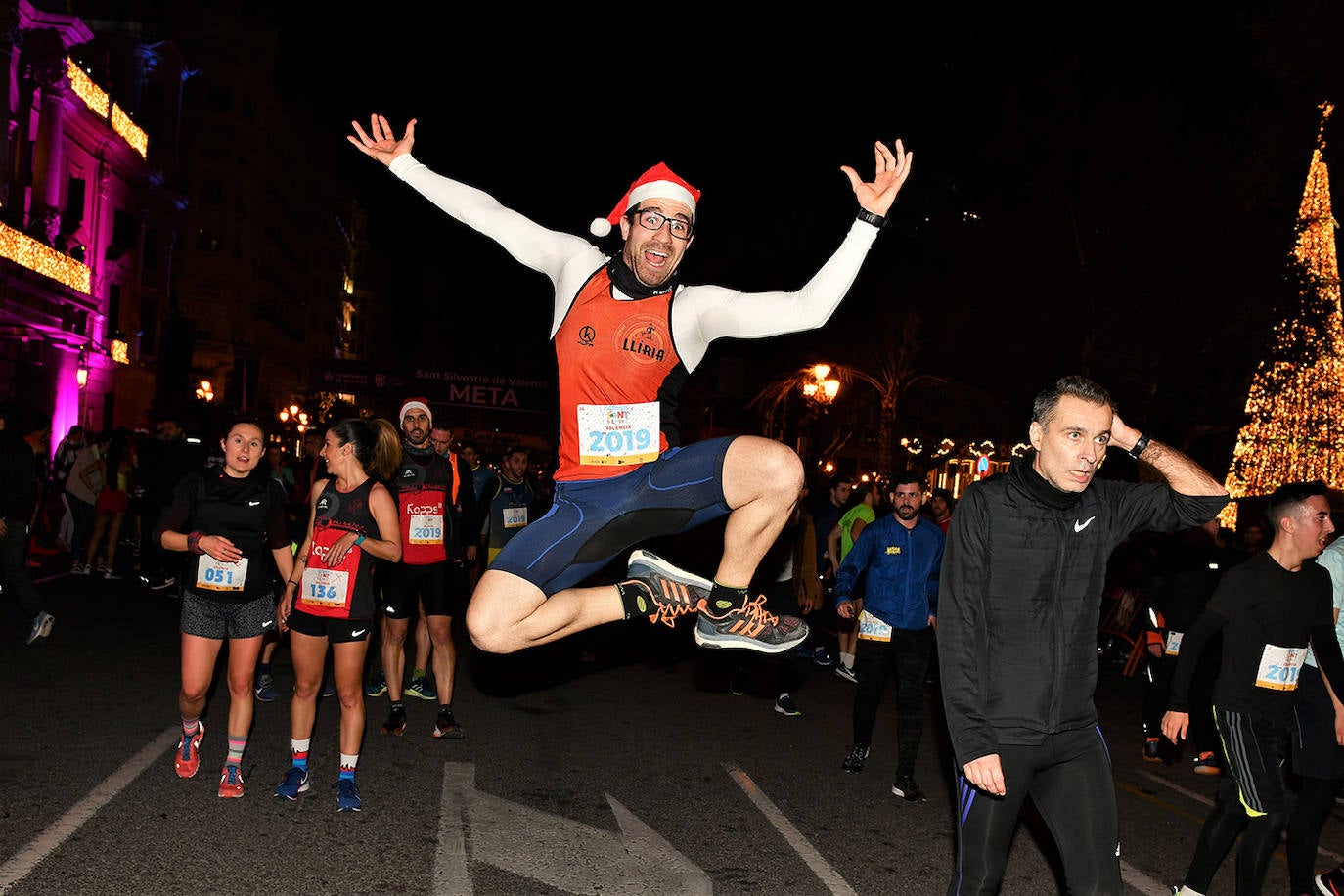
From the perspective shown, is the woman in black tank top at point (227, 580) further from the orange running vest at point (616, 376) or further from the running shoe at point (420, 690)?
the orange running vest at point (616, 376)

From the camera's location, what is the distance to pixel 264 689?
387 inches

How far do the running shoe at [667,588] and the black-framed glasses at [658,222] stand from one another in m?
1.32

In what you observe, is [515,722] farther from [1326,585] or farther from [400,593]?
[1326,585]

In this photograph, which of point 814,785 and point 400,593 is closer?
point 814,785

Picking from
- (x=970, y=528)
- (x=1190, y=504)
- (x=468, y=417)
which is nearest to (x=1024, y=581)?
(x=970, y=528)

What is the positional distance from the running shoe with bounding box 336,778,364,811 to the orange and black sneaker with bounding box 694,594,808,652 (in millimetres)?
3033

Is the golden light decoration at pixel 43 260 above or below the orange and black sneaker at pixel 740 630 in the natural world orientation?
above

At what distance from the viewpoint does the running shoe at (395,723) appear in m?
8.70

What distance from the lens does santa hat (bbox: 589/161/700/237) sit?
15.6 ft

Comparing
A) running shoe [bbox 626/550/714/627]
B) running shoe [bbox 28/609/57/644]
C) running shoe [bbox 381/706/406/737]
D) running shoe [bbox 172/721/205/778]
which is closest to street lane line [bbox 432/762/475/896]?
running shoe [bbox 381/706/406/737]

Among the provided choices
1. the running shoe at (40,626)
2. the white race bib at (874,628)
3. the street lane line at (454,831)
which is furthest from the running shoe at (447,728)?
the running shoe at (40,626)

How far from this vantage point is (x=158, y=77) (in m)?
43.1

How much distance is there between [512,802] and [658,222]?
13.0ft

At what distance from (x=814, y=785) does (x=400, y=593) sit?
3421 millimetres
